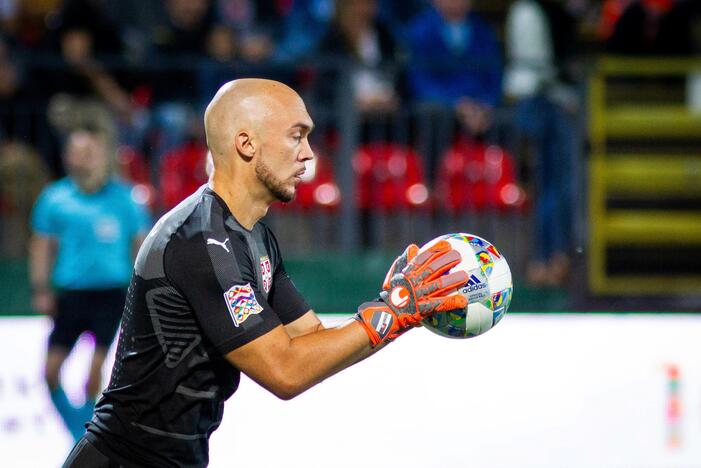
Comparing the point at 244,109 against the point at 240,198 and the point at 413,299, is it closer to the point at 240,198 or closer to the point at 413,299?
the point at 240,198

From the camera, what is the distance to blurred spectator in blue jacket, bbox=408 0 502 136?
909 centimetres

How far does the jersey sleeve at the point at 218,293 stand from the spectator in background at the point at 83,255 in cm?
456

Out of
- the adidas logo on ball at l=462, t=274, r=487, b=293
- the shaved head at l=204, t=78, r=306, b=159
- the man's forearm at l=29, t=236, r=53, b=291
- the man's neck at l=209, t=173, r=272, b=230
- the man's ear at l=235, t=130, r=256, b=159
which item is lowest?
the man's forearm at l=29, t=236, r=53, b=291

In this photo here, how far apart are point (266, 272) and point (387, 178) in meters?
5.14

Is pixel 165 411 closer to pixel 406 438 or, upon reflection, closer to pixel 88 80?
pixel 406 438

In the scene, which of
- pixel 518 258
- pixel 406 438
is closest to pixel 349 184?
pixel 518 258

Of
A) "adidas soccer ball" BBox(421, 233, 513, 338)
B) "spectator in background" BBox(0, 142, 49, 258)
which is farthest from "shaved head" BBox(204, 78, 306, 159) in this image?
"spectator in background" BBox(0, 142, 49, 258)

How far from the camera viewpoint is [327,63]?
9.03m

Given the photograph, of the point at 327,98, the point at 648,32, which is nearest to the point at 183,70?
the point at 327,98

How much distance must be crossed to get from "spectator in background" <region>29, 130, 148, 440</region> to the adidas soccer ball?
4562mm

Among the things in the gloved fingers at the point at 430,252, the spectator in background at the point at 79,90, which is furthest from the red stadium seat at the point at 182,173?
the gloved fingers at the point at 430,252

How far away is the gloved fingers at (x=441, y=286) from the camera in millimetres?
3793

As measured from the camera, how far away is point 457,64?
9.09m

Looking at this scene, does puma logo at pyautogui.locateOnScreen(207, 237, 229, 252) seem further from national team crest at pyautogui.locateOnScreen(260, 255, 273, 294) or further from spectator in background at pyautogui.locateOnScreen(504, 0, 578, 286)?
spectator in background at pyautogui.locateOnScreen(504, 0, 578, 286)
